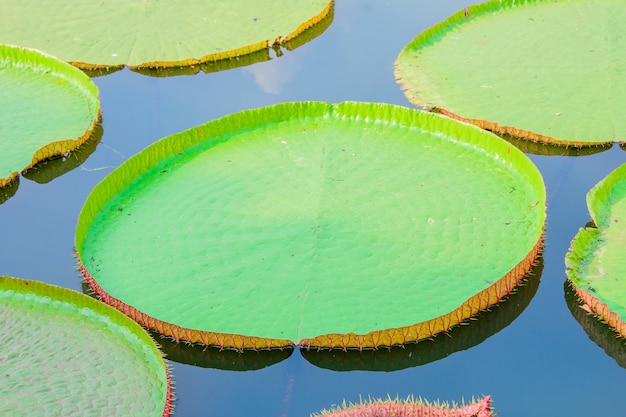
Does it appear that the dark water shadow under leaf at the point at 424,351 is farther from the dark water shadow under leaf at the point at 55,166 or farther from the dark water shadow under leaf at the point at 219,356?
the dark water shadow under leaf at the point at 55,166

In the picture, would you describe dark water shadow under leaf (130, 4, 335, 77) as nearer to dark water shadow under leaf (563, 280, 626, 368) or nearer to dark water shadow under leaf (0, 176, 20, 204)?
dark water shadow under leaf (0, 176, 20, 204)

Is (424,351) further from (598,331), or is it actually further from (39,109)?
(39,109)

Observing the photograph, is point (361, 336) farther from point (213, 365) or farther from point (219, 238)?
point (219, 238)

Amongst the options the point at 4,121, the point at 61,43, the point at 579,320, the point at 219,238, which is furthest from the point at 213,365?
the point at 61,43

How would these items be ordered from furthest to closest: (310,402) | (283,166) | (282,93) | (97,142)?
1. (282,93)
2. (97,142)
3. (283,166)
4. (310,402)

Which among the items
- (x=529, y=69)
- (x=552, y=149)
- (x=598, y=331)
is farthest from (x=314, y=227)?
(x=529, y=69)

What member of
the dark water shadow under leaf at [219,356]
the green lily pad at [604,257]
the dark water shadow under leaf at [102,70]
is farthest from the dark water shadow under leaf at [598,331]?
the dark water shadow under leaf at [102,70]
